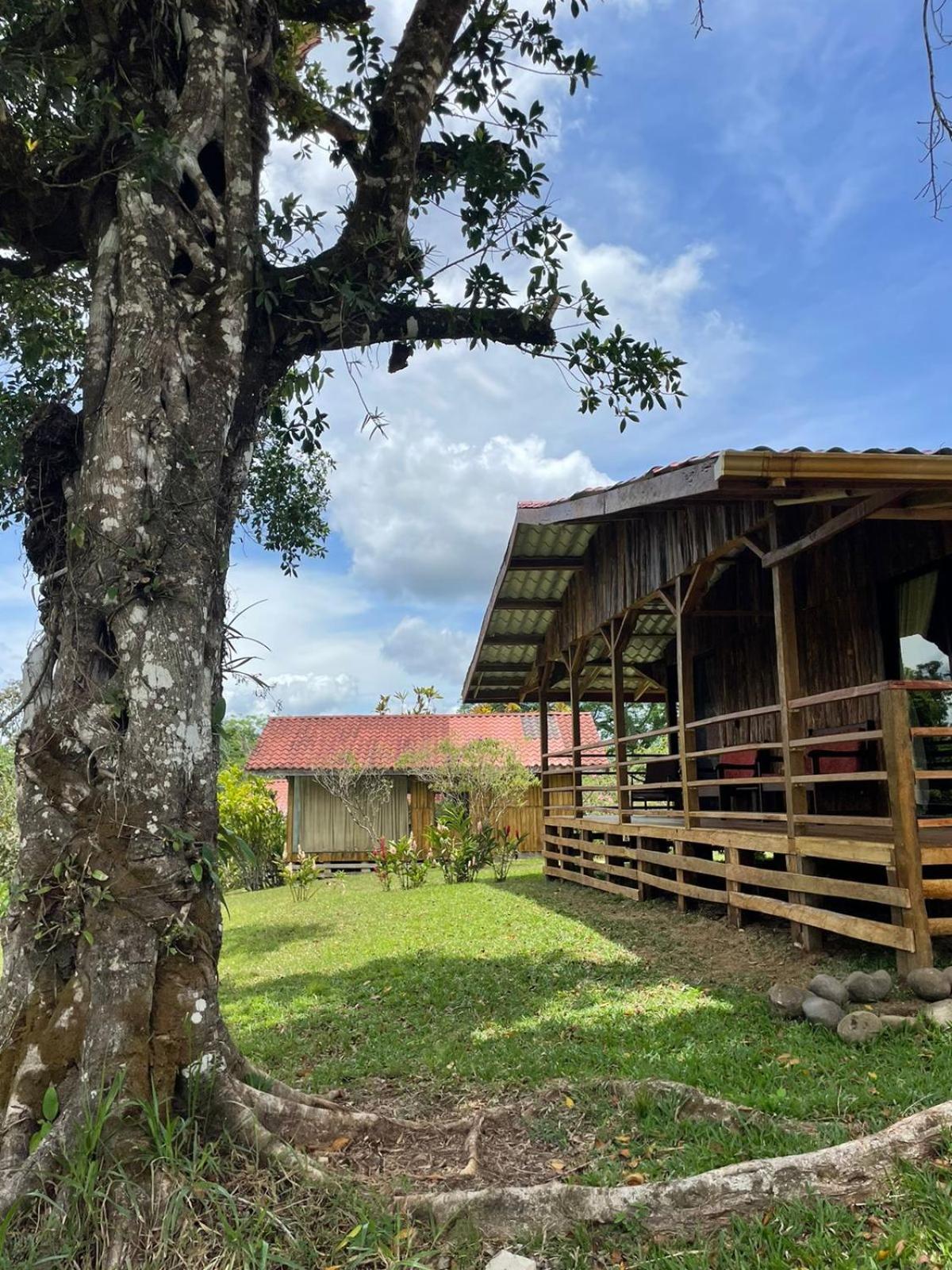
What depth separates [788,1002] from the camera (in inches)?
217

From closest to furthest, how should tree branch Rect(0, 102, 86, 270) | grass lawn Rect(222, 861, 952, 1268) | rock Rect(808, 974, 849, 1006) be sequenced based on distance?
grass lawn Rect(222, 861, 952, 1268) < tree branch Rect(0, 102, 86, 270) < rock Rect(808, 974, 849, 1006)

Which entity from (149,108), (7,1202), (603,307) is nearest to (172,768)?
(7,1202)

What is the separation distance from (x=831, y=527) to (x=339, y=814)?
19190mm

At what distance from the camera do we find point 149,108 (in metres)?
4.27

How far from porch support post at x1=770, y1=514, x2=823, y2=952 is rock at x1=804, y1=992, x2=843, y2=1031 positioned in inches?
69.9

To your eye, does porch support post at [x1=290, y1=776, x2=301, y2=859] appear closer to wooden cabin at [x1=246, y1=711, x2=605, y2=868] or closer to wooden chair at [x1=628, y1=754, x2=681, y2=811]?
wooden cabin at [x1=246, y1=711, x2=605, y2=868]

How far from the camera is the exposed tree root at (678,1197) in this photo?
9.81 feet

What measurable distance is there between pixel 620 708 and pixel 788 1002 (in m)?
6.87

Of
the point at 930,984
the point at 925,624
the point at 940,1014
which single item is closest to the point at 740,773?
the point at 925,624

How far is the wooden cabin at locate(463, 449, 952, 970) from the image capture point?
6297mm

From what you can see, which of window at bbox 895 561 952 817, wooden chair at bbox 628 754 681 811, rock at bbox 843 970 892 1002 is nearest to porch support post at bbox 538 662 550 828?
wooden chair at bbox 628 754 681 811

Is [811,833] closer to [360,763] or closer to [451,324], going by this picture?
[451,324]

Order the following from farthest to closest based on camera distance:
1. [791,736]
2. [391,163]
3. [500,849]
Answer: [500,849] < [791,736] < [391,163]

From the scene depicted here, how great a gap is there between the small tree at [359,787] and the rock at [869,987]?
16.0 metres
